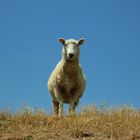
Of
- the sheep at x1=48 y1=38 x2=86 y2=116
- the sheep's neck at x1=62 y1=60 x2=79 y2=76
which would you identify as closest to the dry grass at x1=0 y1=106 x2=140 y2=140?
the sheep at x1=48 y1=38 x2=86 y2=116

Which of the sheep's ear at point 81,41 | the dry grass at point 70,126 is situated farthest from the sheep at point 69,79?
the dry grass at point 70,126

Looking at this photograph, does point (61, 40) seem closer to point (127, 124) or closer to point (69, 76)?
point (69, 76)

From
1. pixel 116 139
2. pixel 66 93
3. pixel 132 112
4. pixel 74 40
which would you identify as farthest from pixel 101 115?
pixel 74 40

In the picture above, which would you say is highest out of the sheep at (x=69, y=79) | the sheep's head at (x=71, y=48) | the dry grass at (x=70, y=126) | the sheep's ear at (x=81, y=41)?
the sheep's ear at (x=81, y=41)

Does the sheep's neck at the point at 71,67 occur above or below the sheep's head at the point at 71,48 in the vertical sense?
below

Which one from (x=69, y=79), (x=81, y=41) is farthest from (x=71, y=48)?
(x=69, y=79)

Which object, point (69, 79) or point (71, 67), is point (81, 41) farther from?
point (69, 79)

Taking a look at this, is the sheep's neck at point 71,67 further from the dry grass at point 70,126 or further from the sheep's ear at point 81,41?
the dry grass at point 70,126

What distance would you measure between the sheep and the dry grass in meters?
3.17

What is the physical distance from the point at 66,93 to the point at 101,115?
145 inches

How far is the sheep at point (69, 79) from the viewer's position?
1570 cm

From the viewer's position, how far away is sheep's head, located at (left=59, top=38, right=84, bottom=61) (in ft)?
52.3

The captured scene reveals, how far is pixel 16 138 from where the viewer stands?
9570 millimetres

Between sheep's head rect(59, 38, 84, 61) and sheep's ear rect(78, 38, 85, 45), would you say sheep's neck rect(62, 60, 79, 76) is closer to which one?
sheep's head rect(59, 38, 84, 61)
